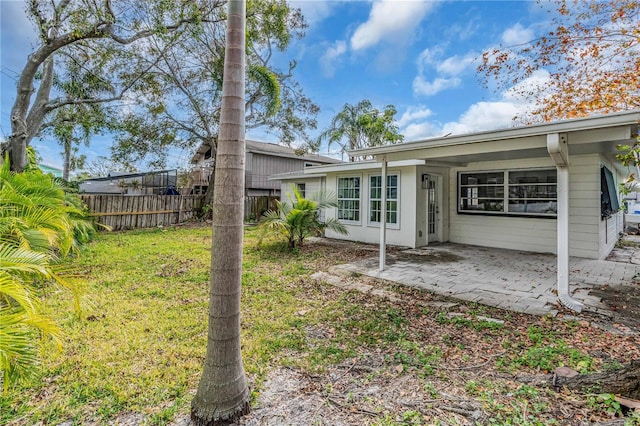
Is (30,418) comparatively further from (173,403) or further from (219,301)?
(219,301)

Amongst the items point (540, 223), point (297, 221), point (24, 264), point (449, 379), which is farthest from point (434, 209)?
point (24, 264)

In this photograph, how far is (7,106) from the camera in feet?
27.7

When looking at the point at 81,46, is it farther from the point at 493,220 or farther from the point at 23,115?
the point at 493,220

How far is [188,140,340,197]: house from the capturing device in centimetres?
1791

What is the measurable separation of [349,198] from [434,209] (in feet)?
8.31

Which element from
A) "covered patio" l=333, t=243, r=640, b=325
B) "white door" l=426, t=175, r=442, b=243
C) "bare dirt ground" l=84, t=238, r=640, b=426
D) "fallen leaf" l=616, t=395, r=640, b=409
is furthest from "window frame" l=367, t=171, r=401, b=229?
"fallen leaf" l=616, t=395, r=640, b=409

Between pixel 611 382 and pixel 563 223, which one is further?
pixel 563 223

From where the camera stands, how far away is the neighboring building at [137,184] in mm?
17141

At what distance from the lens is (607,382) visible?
2.13m

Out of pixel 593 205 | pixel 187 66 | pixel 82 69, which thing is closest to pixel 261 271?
pixel 593 205

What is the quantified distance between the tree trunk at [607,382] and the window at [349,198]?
716 cm

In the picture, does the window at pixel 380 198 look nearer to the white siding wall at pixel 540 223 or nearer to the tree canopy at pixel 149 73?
the white siding wall at pixel 540 223

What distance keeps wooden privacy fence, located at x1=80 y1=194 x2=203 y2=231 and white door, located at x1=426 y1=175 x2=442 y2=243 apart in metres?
10.5

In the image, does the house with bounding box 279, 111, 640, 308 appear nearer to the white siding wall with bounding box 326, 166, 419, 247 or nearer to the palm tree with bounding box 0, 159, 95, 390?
the white siding wall with bounding box 326, 166, 419, 247
